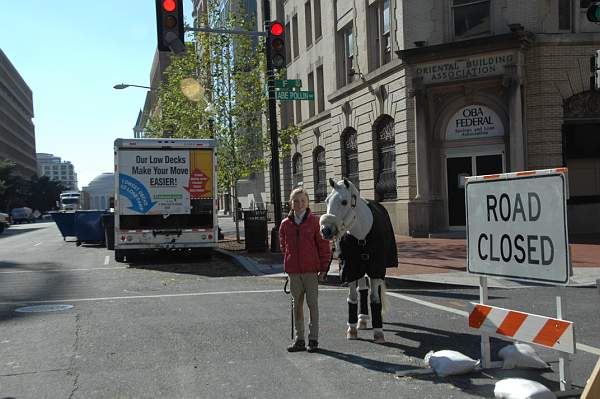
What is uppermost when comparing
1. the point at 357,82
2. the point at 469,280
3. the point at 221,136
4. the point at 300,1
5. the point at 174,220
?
the point at 300,1

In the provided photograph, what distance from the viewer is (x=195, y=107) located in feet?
74.4

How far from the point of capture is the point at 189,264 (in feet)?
54.2

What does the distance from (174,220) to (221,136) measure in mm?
6133

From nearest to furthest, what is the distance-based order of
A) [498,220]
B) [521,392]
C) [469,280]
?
[521,392] < [498,220] < [469,280]

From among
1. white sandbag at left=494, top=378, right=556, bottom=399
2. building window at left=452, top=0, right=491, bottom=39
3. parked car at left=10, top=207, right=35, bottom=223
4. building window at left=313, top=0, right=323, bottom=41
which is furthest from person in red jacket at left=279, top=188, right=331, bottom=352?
parked car at left=10, top=207, right=35, bottom=223

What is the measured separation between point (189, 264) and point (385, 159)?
9.97m

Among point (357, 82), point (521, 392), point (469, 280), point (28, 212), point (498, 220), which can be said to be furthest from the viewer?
point (28, 212)

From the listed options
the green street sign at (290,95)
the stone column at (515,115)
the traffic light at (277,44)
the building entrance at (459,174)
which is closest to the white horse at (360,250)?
the traffic light at (277,44)

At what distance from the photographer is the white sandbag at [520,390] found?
14.7 ft

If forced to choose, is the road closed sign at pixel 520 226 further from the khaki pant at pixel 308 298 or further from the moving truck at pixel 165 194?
the moving truck at pixel 165 194

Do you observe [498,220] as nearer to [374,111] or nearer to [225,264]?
[225,264]

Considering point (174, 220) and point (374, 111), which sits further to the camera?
point (374, 111)

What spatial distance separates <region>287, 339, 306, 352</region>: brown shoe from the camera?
6.54 m

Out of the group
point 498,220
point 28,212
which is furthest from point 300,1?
point 28,212
